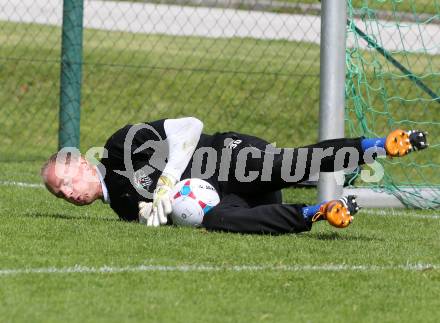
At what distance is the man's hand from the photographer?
717cm

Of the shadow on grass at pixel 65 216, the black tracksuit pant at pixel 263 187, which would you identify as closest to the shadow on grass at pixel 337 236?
the black tracksuit pant at pixel 263 187

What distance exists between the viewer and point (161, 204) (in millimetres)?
7172

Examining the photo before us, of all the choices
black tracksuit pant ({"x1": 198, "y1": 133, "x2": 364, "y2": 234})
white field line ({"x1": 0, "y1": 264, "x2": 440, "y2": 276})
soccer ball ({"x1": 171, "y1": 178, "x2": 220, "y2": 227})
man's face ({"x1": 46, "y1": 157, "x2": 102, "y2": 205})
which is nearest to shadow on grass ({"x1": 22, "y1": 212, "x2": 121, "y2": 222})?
man's face ({"x1": 46, "y1": 157, "x2": 102, "y2": 205})

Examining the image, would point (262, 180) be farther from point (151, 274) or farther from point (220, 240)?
point (151, 274)

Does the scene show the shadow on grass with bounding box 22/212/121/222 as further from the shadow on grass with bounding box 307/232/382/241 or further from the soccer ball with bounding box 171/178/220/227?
the shadow on grass with bounding box 307/232/382/241

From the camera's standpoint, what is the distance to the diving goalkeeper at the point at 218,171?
6938 millimetres

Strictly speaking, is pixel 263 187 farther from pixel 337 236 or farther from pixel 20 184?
pixel 20 184

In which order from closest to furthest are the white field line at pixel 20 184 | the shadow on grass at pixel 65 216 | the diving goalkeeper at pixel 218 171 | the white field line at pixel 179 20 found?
the diving goalkeeper at pixel 218 171, the shadow on grass at pixel 65 216, the white field line at pixel 20 184, the white field line at pixel 179 20

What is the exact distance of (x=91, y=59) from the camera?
15188mm

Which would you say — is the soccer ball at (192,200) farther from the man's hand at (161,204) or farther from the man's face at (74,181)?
the man's face at (74,181)

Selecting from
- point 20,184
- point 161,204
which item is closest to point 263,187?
point 161,204

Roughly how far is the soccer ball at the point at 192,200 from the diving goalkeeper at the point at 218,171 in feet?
0.21

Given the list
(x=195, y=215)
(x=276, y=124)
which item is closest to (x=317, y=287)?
(x=195, y=215)

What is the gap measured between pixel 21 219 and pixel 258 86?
723cm
